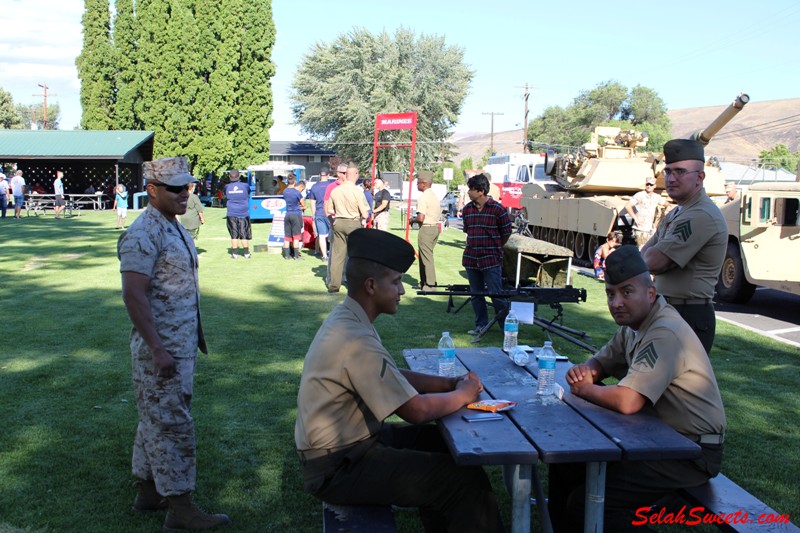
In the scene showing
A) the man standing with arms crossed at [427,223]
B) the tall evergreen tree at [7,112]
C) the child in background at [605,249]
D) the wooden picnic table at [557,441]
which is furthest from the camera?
the tall evergreen tree at [7,112]

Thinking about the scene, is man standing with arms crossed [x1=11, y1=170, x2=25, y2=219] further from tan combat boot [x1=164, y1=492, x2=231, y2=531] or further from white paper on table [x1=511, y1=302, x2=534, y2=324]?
tan combat boot [x1=164, y1=492, x2=231, y2=531]

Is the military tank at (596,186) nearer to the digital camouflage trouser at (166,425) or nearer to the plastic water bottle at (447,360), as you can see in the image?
the plastic water bottle at (447,360)

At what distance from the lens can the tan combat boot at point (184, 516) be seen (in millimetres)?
4059

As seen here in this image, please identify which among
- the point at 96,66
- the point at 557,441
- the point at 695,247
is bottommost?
the point at 557,441

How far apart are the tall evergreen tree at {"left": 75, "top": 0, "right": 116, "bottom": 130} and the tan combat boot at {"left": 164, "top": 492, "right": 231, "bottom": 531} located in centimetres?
4281

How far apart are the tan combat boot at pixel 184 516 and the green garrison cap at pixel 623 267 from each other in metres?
2.49

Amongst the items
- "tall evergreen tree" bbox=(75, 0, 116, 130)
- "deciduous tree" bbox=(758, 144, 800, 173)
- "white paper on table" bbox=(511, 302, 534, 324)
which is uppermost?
"tall evergreen tree" bbox=(75, 0, 116, 130)

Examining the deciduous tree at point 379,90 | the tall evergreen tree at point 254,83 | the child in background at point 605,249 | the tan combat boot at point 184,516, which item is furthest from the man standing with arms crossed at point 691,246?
the deciduous tree at point 379,90

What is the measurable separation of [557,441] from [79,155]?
36.1 metres

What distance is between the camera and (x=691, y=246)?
15.3 feet

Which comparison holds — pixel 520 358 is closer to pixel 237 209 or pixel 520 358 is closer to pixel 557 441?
pixel 557 441

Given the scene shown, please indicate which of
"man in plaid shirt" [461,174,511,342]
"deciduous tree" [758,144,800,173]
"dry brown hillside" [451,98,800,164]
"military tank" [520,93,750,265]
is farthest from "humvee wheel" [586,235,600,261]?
"dry brown hillside" [451,98,800,164]

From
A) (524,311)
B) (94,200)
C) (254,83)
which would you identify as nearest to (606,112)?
(254,83)

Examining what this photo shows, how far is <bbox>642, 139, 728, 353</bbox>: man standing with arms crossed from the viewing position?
4.66 metres
